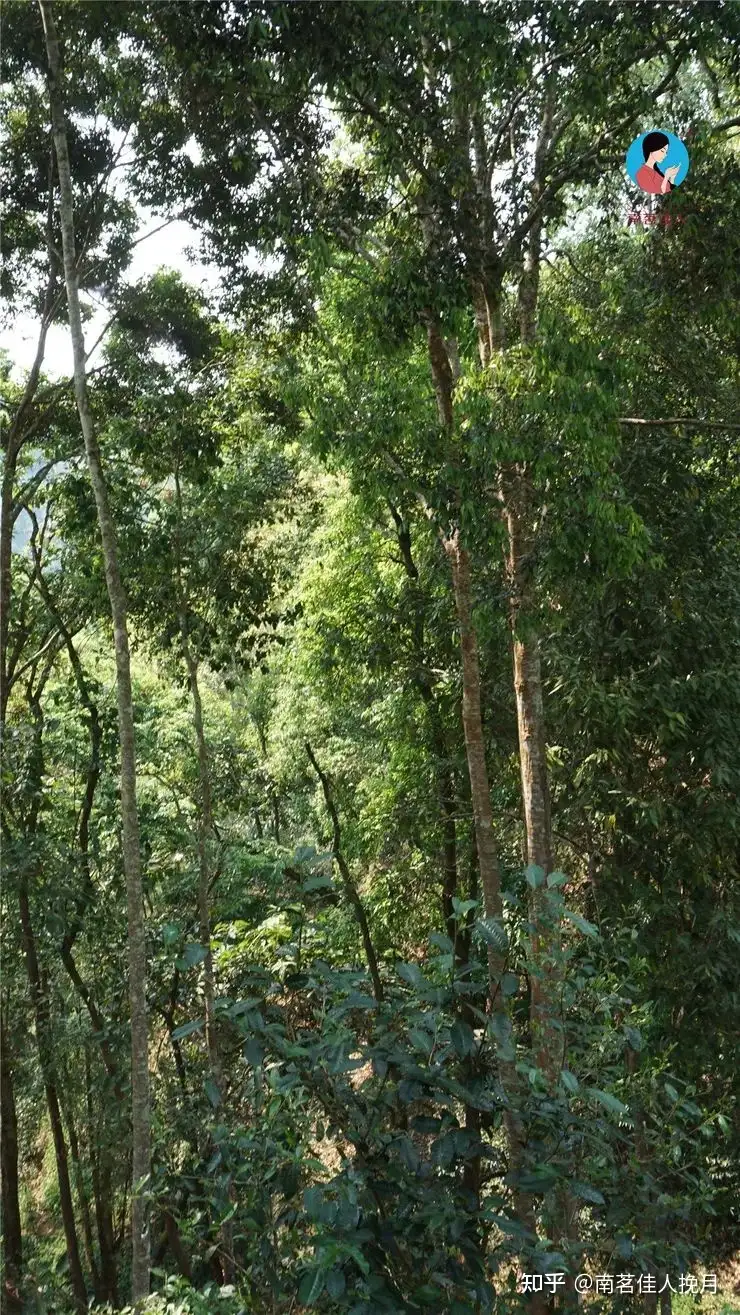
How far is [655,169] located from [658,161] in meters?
0.04

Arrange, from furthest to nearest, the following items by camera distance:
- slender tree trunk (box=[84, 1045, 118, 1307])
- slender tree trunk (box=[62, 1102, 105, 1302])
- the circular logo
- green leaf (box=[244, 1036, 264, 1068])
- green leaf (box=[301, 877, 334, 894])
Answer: slender tree trunk (box=[62, 1102, 105, 1302]) < slender tree trunk (box=[84, 1045, 118, 1307]) < the circular logo < green leaf (box=[301, 877, 334, 894]) < green leaf (box=[244, 1036, 264, 1068])

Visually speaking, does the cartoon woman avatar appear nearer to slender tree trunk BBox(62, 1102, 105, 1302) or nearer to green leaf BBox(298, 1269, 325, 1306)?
green leaf BBox(298, 1269, 325, 1306)

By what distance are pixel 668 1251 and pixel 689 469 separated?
4.45 metres

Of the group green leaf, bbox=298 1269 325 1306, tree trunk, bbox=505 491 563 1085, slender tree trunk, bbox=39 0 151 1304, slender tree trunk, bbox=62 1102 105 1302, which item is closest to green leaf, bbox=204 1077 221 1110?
green leaf, bbox=298 1269 325 1306

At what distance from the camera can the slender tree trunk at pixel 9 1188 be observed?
288 inches

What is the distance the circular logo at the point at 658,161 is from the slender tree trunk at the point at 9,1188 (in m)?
6.69

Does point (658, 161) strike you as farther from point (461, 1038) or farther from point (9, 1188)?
point (9, 1188)

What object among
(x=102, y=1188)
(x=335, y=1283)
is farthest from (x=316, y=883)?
(x=102, y=1188)

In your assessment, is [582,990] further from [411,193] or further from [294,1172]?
[411,193]

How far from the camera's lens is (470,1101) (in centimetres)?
191

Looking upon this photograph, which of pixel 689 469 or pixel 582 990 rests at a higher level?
pixel 689 469

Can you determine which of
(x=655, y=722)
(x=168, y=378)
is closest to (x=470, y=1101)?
(x=655, y=722)

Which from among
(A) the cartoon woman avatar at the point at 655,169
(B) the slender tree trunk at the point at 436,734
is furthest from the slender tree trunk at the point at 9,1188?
(A) the cartoon woman avatar at the point at 655,169

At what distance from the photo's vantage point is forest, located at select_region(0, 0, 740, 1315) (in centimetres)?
202
